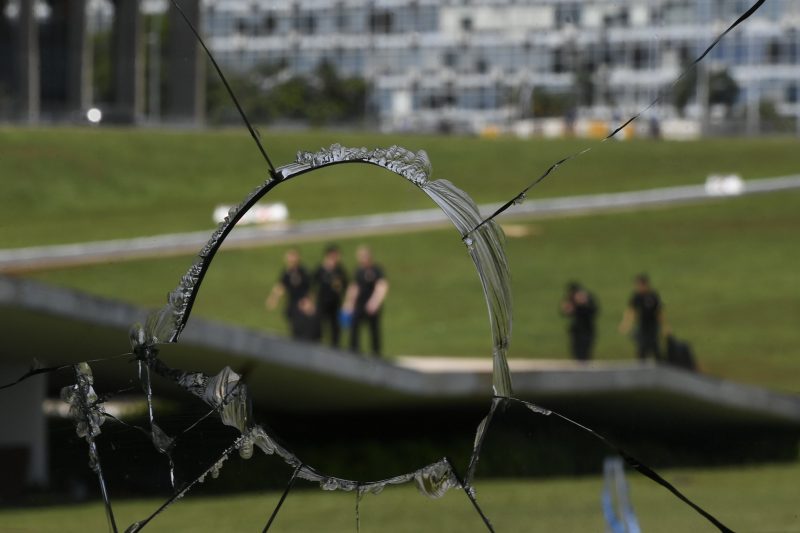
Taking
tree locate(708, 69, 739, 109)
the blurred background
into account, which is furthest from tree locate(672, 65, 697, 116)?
tree locate(708, 69, 739, 109)

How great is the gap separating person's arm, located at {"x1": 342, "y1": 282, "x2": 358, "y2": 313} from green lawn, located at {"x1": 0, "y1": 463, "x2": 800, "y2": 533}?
161 inches

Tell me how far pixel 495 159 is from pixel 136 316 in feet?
78.0

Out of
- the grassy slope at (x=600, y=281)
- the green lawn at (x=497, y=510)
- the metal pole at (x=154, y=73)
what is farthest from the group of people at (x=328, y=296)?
the metal pole at (x=154, y=73)

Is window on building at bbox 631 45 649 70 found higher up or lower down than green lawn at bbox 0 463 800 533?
higher up

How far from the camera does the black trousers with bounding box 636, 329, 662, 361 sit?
18.6 m

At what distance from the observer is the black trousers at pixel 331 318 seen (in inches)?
666

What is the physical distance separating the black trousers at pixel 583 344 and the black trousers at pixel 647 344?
597 millimetres

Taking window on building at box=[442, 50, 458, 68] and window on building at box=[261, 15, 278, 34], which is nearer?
window on building at box=[442, 50, 458, 68]

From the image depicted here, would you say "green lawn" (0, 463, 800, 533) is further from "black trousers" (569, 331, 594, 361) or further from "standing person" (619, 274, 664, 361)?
"black trousers" (569, 331, 594, 361)

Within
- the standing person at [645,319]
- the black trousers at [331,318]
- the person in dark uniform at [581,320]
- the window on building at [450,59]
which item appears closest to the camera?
the black trousers at [331,318]

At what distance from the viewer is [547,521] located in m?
11.2

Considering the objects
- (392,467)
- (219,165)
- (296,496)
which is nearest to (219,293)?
(219,165)

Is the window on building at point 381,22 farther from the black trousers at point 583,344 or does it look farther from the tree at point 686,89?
the black trousers at point 583,344

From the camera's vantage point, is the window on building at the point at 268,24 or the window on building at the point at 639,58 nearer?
the window on building at the point at 639,58
